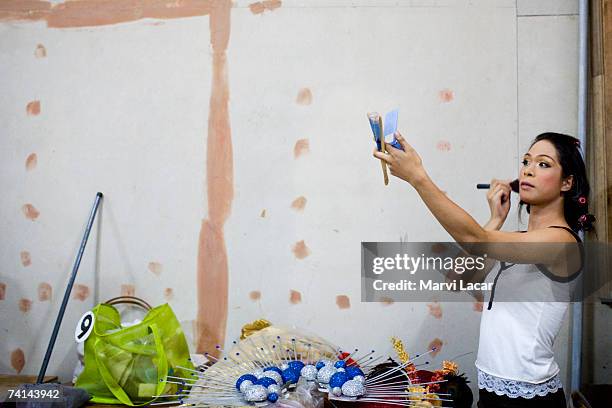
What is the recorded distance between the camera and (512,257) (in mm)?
1842

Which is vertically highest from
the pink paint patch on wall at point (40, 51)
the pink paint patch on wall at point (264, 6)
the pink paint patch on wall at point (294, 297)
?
the pink paint patch on wall at point (264, 6)

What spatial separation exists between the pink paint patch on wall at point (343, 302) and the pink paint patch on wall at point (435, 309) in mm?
384

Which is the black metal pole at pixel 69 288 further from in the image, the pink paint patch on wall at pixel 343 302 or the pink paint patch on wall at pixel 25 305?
the pink paint patch on wall at pixel 343 302

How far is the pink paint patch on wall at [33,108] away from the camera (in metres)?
3.05

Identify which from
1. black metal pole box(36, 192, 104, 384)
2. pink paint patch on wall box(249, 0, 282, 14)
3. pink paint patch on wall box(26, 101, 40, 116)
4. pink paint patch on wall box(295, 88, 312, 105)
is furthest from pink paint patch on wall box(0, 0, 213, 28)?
black metal pole box(36, 192, 104, 384)

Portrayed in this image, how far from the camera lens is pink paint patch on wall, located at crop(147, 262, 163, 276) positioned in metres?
2.97

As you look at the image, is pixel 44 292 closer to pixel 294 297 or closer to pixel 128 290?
pixel 128 290

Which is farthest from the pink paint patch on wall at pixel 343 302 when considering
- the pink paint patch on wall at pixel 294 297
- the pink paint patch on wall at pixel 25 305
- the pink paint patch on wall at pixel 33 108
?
the pink paint patch on wall at pixel 33 108

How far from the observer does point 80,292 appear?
3.00 meters

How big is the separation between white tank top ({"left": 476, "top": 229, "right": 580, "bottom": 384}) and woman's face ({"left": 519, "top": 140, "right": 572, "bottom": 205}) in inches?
6.9

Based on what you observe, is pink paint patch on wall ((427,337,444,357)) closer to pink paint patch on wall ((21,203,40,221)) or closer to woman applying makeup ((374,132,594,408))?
woman applying makeup ((374,132,594,408))

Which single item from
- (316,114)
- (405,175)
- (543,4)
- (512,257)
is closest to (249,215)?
(316,114)

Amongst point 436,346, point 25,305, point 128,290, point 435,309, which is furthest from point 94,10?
point 436,346

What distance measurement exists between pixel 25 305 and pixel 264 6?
1927mm
